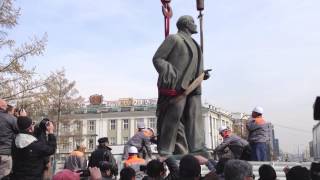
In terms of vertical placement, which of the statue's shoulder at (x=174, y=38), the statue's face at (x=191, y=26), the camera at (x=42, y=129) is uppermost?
the statue's face at (x=191, y=26)

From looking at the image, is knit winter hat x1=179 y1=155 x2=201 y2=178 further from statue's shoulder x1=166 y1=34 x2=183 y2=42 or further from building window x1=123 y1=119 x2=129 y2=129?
building window x1=123 y1=119 x2=129 y2=129

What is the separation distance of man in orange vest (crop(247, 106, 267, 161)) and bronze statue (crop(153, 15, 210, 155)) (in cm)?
218

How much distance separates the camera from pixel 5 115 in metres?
8.24

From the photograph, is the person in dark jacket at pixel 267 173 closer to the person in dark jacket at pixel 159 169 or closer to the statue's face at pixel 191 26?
the person in dark jacket at pixel 159 169

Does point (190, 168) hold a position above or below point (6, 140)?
below

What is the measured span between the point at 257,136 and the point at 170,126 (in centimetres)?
283

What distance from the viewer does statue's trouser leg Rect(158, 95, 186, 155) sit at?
898 cm

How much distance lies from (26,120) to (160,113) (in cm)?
284

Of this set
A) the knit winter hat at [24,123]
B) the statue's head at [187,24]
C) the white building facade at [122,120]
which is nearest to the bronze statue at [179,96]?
the statue's head at [187,24]

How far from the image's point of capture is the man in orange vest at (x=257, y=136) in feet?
36.0

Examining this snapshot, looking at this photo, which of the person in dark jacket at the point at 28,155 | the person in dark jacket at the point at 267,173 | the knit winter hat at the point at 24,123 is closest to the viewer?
the person in dark jacket at the point at 267,173

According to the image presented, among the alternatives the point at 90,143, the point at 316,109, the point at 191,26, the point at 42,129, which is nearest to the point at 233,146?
the point at 191,26

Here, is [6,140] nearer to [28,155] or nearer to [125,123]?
[28,155]

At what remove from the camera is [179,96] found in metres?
9.00
